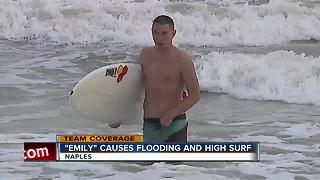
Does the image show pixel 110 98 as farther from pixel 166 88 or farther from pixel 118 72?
pixel 166 88

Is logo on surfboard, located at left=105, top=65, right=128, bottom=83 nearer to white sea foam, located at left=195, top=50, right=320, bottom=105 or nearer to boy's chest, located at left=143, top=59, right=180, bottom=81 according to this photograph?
boy's chest, located at left=143, top=59, right=180, bottom=81

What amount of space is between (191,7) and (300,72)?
9991 millimetres

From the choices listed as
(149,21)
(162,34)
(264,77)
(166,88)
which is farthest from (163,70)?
(149,21)

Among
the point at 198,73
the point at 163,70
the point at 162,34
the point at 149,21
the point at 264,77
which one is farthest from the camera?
the point at 149,21

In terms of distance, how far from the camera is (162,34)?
4.32m

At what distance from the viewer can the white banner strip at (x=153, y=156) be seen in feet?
13.8

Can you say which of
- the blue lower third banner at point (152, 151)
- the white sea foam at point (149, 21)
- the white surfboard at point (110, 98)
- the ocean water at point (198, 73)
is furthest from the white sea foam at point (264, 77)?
the white sea foam at point (149, 21)

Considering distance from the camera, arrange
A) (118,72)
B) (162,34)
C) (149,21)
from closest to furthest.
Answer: (162,34)
(118,72)
(149,21)

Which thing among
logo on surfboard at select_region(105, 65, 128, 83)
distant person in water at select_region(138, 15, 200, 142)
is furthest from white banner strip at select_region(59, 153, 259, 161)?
logo on surfboard at select_region(105, 65, 128, 83)

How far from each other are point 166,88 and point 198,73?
643 cm

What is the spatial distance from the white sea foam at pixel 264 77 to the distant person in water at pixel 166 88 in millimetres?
4523

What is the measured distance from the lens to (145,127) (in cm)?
462

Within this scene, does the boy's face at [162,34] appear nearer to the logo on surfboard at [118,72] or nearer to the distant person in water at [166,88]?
the distant person in water at [166,88]

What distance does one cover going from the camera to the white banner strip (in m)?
4.19
